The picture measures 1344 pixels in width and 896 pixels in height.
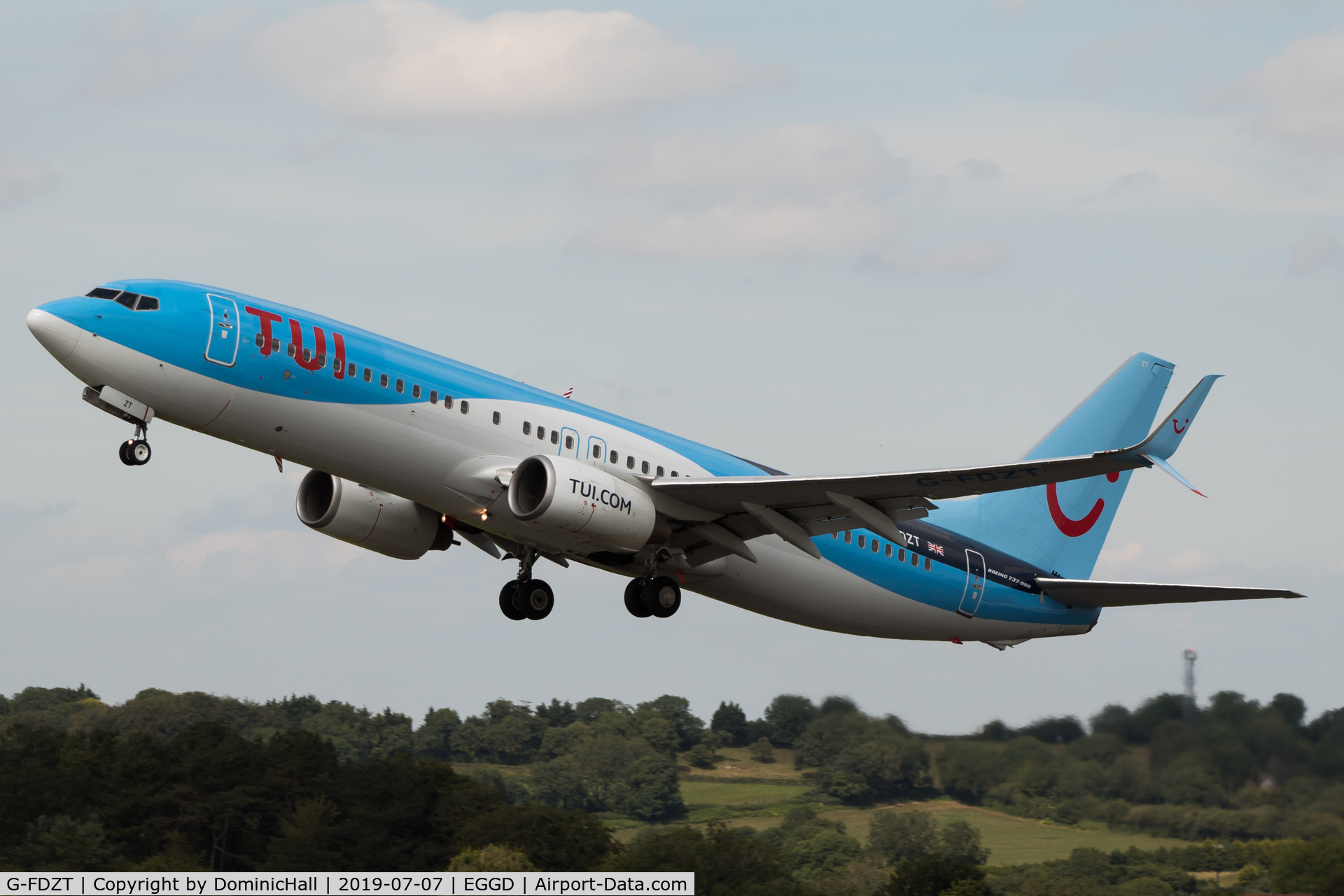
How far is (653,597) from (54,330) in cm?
1227

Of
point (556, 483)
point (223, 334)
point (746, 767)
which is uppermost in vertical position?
point (223, 334)

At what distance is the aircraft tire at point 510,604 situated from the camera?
31.8 metres

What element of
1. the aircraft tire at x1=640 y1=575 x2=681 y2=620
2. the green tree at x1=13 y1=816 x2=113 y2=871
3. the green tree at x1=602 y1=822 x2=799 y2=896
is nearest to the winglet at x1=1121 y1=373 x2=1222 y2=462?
the aircraft tire at x1=640 y1=575 x2=681 y2=620

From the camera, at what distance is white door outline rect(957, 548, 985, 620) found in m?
34.7

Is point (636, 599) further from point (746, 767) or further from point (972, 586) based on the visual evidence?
point (746, 767)

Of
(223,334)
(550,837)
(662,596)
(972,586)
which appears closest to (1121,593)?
(972,586)

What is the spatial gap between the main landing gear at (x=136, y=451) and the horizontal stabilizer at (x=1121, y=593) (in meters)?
21.0

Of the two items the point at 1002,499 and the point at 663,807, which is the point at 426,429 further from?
the point at 663,807

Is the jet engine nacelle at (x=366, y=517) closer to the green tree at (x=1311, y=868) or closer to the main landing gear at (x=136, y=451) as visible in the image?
the main landing gear at (x=136, y=451)

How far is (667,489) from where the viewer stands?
28.8 metres

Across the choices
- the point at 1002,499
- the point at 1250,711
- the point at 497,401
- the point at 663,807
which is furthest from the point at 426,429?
the point at 663,807

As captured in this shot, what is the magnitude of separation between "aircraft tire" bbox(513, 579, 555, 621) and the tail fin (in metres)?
10.4

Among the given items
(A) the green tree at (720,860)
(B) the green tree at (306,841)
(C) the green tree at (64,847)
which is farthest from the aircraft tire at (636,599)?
(C) the green tree at (64,847)

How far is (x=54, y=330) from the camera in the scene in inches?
957
